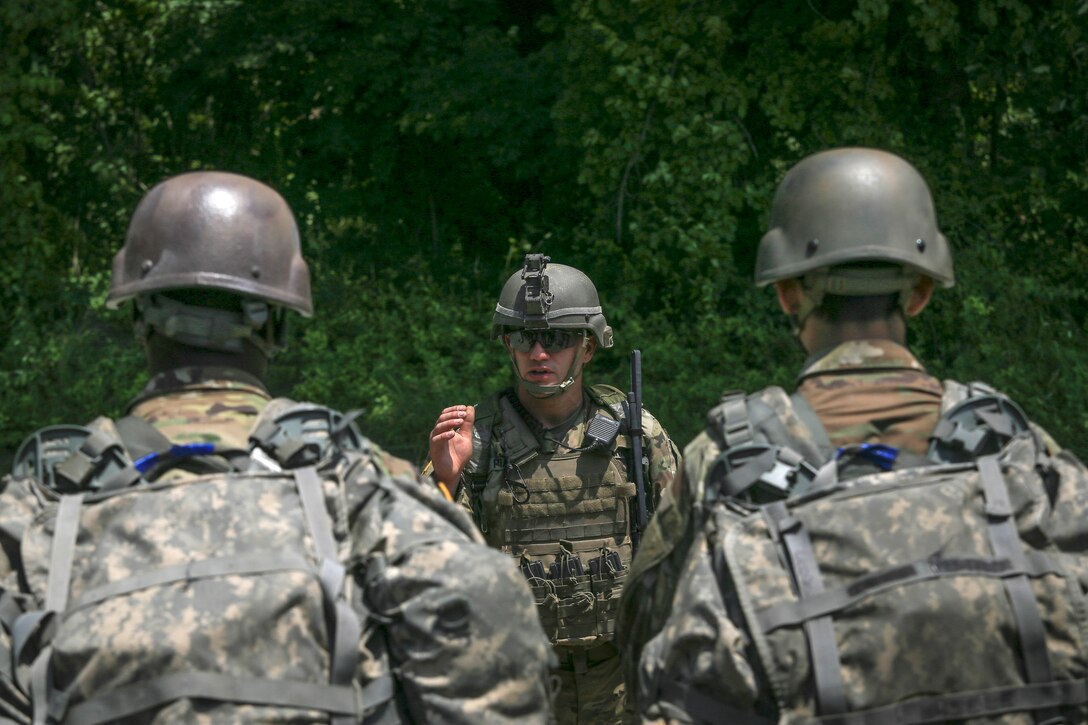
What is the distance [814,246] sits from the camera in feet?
9.45

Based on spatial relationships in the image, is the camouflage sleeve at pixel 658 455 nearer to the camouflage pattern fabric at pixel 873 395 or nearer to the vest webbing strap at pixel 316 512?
the camouflage pattern fabric at pixel 873 395

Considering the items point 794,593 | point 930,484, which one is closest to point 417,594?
point 794,593

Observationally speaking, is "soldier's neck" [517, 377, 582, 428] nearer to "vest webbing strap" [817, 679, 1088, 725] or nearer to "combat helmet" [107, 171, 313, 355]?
"combat helmet" [107, 171, 313, 355]

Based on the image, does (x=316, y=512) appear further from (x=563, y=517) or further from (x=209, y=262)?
(x=563, y=517)

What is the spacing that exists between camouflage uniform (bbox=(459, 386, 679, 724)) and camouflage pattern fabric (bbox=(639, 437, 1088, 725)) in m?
2.01

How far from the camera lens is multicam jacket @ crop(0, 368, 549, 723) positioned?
8.00 ft

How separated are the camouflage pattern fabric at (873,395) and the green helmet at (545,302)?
1.95 meters

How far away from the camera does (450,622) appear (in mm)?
2539

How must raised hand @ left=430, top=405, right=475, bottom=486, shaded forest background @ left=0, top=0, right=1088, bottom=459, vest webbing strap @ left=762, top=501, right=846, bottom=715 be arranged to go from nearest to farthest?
vest webbing strap @ left=762, top=501, right=846, bottom=715, raised hand @ left=430, top=405, right=475, bottom=486, shaded forest background @ left=0, top=0, right=1088, bottom=459

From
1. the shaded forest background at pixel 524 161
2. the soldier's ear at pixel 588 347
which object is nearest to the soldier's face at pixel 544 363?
the soldier's ear at pixel 588 347

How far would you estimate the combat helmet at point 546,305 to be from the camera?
15.6 feet

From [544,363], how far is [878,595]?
2340 millimetres

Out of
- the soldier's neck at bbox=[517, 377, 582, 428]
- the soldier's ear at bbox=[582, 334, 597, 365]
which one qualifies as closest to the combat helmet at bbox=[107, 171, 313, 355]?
the soldier's neck at bbox=[517, 377, 582, 428]

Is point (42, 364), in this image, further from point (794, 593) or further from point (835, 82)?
point (794, 593)
